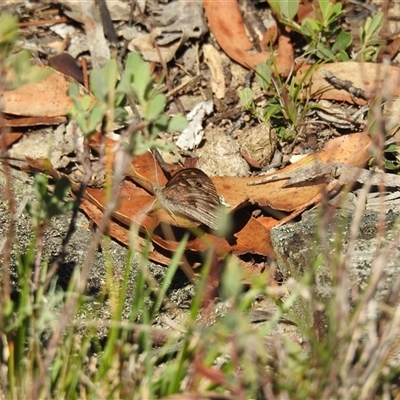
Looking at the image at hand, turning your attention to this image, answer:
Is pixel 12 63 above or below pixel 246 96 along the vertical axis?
above

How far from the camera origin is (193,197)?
3.31 meters

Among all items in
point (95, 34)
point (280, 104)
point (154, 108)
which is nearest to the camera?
point (154, 108)

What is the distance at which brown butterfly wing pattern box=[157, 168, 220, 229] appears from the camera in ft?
10.8

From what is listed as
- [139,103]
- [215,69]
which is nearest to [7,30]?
[139,103]

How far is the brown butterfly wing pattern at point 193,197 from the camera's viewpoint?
Result: 329cm

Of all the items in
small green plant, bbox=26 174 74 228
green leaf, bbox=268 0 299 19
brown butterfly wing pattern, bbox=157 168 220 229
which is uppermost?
green leaf, bbox=268 0 299 19

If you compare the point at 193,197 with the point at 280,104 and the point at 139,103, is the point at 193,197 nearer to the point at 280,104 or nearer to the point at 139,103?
the point at 280,104

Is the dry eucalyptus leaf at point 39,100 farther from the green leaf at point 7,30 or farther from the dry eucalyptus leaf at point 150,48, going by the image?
the green leaf at point 7,30

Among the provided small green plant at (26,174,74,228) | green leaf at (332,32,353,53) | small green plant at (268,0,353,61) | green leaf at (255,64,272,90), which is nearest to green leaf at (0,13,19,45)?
small green plant at (26,174,74,228)

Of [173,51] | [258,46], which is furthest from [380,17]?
[173,51]

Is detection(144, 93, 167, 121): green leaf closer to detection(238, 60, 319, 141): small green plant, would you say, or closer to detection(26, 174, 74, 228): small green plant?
detection(26, 174, 74, 228): small green plant

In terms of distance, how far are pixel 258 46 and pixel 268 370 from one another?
2.33 m

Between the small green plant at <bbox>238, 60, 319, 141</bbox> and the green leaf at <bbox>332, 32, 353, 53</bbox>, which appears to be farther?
the green leaf at <bbox>332, 32, 353, 53</bbox>

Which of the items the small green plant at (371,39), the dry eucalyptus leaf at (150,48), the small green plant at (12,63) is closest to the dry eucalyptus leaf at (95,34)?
the dry eucalyptus leaf at (150,48)
